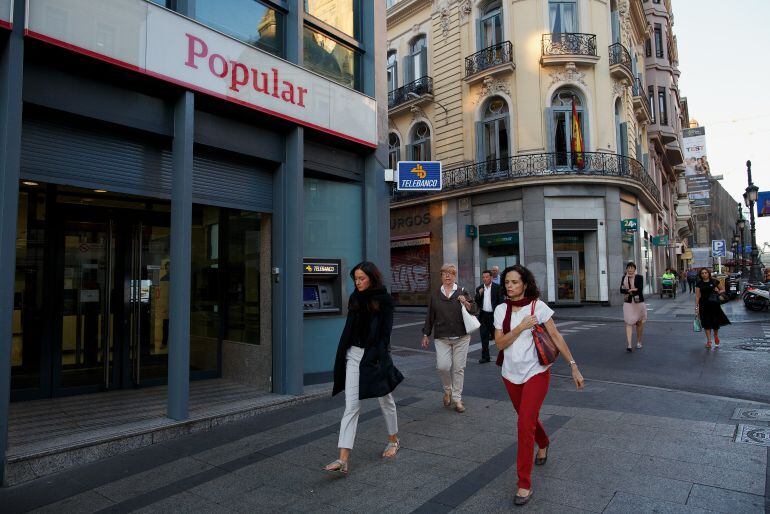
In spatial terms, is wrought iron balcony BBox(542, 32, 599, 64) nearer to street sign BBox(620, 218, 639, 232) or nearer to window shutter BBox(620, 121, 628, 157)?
window shutter BBox(620, 121, 628, 157)

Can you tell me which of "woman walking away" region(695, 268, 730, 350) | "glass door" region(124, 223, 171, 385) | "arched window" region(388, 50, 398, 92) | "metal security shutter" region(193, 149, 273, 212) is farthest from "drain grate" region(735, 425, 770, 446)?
"arched window" region(388, 50, 398, 92)

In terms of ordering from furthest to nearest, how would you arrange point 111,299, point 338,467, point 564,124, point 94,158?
point 564,124
point 111,299
point 94,158
point 338,467

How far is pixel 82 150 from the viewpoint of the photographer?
5.26 meters

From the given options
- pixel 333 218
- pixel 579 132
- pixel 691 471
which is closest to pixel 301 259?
pixel 333 218

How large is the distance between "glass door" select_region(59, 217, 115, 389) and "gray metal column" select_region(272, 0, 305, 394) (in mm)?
2490

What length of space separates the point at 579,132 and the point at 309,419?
20161mm

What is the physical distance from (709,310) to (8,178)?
1164 centimetres

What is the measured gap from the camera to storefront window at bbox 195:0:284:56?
624 centimetres

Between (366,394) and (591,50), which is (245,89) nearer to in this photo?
(366,394)

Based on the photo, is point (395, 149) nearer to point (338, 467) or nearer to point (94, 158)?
point (94, 158)

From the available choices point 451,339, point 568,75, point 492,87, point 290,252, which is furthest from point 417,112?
point 451,339

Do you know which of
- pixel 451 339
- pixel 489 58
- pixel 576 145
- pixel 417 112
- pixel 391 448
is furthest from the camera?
pixel 417 112

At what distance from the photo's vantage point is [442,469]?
13.8 ft

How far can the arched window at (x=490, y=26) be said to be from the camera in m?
23.9
